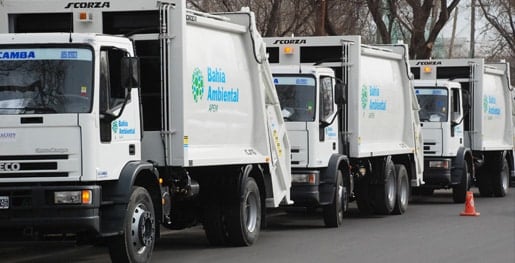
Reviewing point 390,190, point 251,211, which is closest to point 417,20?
point 390,190

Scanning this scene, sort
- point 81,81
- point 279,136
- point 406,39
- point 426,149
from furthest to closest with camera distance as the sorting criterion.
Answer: point 406,39, point 426,149, point 279,136, point 81,81

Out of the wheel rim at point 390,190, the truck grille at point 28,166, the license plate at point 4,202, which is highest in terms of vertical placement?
the truck grille at point 28,166

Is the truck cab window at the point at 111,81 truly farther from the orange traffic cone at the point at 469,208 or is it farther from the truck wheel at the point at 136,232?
the orange traffic cone at the point at 469,208

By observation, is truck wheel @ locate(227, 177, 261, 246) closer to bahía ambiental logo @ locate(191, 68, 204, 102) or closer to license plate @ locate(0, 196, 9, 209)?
bahía ambiental logo @ locate(191, 68, 204, 102)

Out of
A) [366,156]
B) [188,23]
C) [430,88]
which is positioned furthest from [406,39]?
[188,23]

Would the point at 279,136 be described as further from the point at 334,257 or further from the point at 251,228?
the point at 334,257

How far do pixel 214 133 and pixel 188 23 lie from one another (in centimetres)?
166

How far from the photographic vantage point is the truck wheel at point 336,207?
55.6 ft

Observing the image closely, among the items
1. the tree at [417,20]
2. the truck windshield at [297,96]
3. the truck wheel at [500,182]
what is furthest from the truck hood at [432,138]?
the tree at [417,20]

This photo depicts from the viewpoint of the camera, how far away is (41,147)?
1058cm

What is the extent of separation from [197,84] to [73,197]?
290 centimetres

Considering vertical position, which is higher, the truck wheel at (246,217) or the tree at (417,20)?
the tree at (417,20)

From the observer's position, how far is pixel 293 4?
27.6 m

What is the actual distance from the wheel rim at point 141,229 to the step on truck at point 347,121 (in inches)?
195
